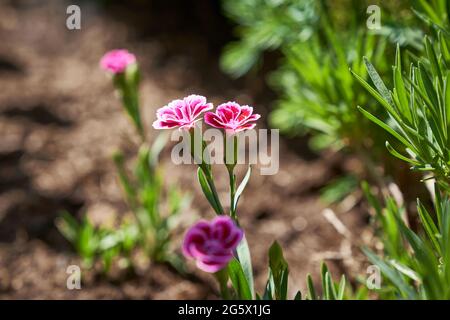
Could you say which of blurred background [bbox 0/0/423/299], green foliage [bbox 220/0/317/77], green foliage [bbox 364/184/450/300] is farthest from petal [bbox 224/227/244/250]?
green foliage [bbox 220/0/317/77]

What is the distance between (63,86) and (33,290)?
3.15ft

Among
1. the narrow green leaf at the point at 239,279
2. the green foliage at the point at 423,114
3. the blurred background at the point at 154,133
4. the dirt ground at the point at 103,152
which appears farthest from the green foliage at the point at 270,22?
Result: the narrow green leaf at the point at 239,279

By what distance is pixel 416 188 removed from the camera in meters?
1.28

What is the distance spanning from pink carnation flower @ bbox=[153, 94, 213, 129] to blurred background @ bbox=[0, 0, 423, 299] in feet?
1.64

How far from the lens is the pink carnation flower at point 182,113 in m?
0.76

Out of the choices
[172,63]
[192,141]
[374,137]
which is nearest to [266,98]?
[172,63]

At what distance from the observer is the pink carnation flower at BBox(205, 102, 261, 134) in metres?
0.75

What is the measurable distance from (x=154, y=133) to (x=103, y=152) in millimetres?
165

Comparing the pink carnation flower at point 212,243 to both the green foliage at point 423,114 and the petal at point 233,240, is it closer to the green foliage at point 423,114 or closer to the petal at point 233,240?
the petal at point 233,240

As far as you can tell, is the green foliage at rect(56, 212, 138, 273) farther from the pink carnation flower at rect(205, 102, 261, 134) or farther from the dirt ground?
the pink carnation flower at rect(205, 102, 261, 134)

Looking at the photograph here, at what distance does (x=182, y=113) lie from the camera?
76 centimetres

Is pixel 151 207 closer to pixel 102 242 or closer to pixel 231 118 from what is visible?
pixel 102 242

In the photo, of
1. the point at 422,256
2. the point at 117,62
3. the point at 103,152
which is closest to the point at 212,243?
the point at 422,256

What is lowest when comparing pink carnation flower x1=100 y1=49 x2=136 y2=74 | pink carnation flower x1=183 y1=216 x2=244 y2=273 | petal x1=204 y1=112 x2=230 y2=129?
pink carnation flower x1=183 y1=216 x2=244 y2=273
